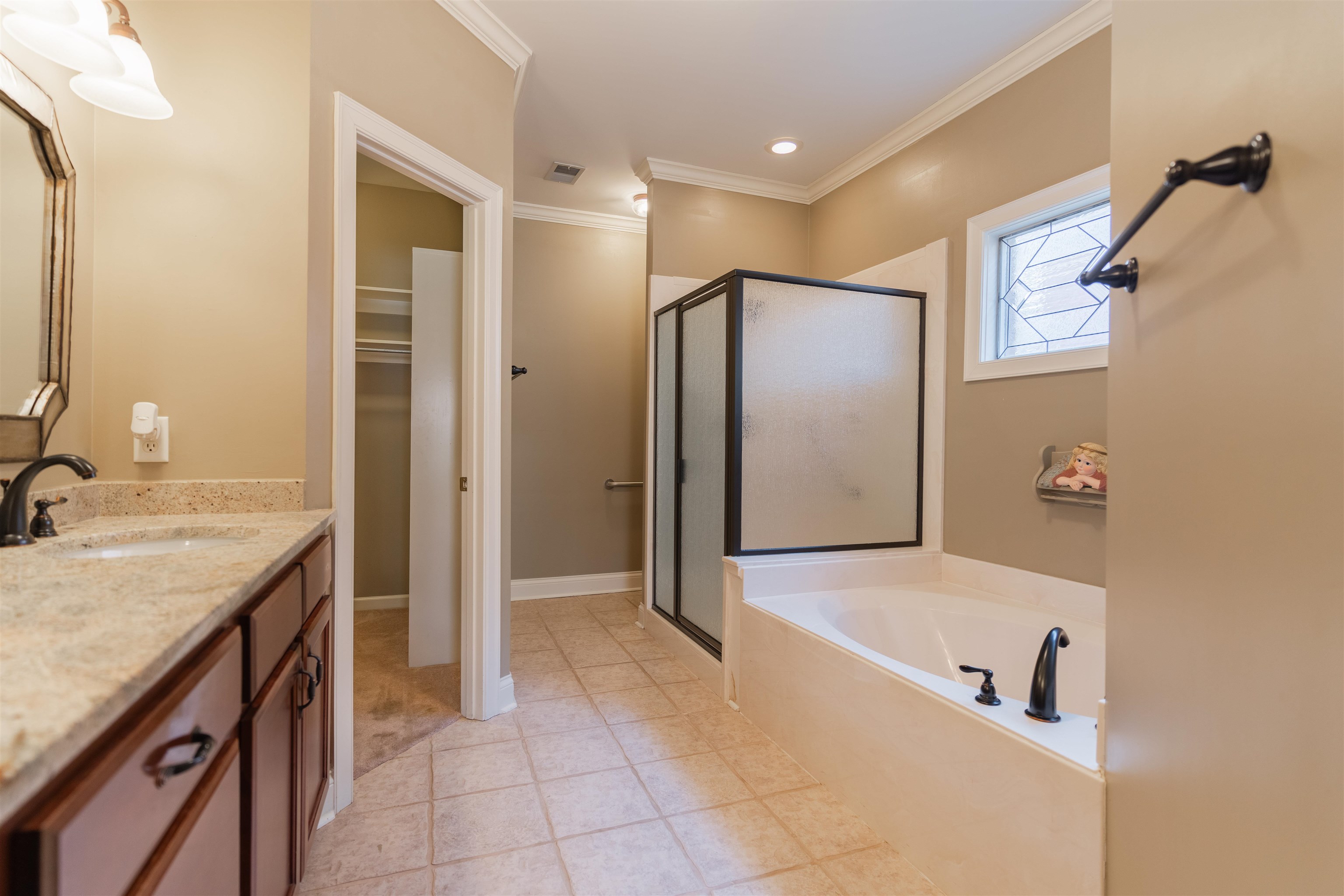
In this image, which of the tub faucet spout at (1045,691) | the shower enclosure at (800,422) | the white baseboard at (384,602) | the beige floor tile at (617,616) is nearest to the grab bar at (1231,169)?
the tub faucet spout at (1045,691)

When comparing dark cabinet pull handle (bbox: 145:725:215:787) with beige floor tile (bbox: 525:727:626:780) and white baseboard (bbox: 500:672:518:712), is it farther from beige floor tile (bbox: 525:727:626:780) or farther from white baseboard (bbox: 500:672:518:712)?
white baseboard (bbox: 500:672:518:712)

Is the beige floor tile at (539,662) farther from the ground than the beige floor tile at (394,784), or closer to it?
farther from the ground

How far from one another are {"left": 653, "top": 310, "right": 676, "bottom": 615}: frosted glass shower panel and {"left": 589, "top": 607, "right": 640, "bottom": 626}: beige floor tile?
28cm

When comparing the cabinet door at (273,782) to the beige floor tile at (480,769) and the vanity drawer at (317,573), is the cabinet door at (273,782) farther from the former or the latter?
the beige floor tile at (480,769)

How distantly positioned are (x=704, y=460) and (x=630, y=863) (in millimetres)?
1753

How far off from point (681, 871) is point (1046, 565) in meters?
1.71

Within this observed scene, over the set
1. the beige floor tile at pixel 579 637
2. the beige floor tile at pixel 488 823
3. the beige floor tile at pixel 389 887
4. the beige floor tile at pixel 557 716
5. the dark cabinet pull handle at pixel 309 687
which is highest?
the dark cabinet pull handle at pixel 309 687

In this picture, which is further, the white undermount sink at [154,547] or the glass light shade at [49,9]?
the white undermount sink at [154,547]

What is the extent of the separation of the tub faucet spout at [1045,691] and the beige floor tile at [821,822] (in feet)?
2.00

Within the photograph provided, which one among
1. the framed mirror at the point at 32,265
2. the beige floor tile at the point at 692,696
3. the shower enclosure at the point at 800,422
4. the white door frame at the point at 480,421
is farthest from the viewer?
the shower enclosure at the point at 800,422

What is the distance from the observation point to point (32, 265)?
1.39 m

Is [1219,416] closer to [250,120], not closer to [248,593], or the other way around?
[248,593]

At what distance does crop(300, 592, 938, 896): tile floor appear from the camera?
160 cm

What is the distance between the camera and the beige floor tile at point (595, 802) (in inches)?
72.2
